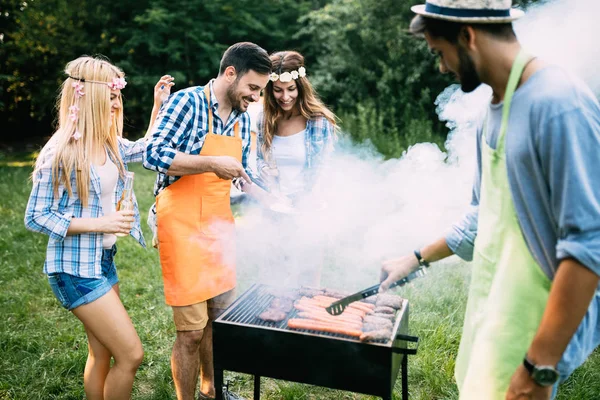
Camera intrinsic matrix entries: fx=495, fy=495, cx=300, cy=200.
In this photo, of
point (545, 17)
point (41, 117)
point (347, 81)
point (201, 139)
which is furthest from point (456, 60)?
point (41, 117)

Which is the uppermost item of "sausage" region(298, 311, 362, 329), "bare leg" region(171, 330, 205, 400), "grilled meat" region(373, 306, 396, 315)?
"sausage" region(298, 311, 362, 329)

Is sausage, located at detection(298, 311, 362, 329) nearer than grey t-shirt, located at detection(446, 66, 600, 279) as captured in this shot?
No

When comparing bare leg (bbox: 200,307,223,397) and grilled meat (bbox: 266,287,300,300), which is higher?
grilled meat (bbox: 266,287,300,300)

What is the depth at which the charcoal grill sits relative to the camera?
2453mm

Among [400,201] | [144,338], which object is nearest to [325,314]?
[144,338]

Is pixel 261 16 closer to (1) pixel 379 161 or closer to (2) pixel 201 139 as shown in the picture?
(1) pixel 379 161

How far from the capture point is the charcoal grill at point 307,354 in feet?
8.05

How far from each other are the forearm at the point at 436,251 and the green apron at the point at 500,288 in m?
0.33

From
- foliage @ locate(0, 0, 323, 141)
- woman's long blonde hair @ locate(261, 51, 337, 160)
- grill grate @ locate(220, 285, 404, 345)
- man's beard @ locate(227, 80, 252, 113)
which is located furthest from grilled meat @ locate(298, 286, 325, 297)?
foliage @ locate(0, 0, 323, 141)

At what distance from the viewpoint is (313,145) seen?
441 cm

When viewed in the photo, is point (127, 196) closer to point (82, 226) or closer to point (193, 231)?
point (82, 226)

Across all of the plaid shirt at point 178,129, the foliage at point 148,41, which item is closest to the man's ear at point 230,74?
the plaid shirt at point 178,129

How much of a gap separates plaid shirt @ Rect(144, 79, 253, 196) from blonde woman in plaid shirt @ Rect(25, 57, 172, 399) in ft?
0.80

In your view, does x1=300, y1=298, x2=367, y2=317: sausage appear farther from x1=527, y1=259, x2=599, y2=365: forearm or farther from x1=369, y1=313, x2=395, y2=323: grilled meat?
x1=527, y1=259, x2=599, y2=365: forearm
